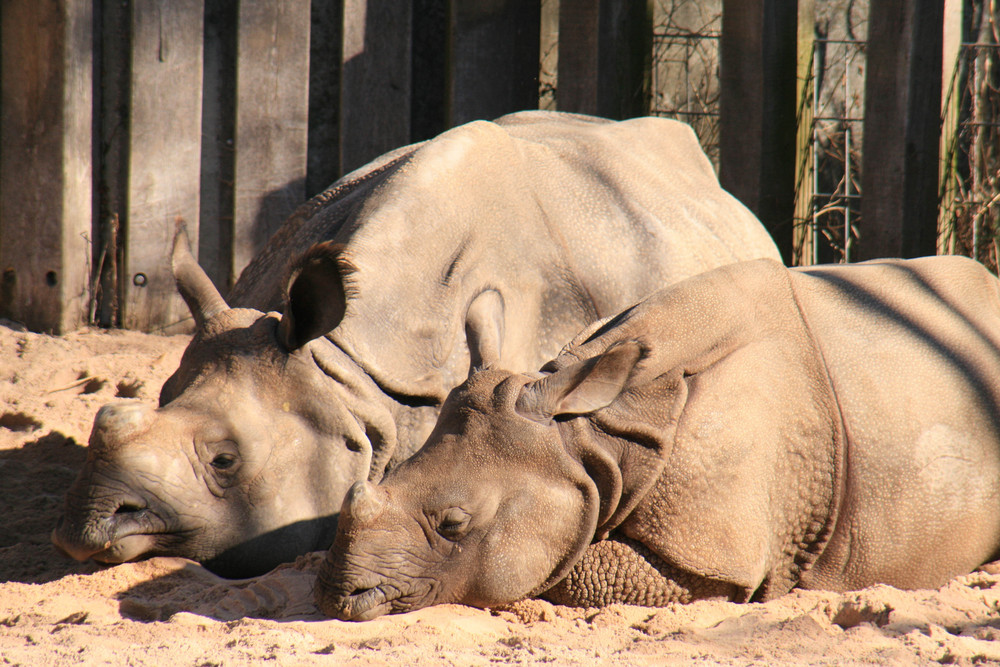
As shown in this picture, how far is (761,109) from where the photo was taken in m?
5.63

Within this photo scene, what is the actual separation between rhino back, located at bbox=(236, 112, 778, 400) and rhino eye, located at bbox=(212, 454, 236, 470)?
0.51 metres

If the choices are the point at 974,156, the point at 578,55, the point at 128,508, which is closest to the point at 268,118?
the point at 578,55

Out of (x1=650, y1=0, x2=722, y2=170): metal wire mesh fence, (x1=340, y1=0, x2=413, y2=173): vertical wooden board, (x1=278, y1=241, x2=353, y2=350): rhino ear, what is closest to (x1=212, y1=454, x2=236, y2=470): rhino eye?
(x1=278, y1=241, x2=353, y2=350): rhino ear

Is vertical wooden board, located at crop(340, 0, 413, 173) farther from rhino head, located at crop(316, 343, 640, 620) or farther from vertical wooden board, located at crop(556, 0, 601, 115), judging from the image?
rhino head, located at crop(316, 343, 640, 620)

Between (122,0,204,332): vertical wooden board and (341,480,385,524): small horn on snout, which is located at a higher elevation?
(122,0,204,332): vertical wooden board

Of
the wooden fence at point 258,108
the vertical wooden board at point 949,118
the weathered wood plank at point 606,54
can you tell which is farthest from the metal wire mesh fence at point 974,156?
the weathered wood plank at point 606,54

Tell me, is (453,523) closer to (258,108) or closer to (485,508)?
(485,508)

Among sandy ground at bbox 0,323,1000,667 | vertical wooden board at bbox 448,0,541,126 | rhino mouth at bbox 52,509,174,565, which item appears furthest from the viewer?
vertical wooden board at bbox 448,0,541,126

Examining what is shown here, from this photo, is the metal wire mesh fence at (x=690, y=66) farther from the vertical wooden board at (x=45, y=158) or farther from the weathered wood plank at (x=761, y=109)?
the vertical wooden board at (x=45, y=158)

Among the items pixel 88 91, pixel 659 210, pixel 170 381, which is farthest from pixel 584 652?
pixel 88 91

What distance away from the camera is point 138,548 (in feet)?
10.3

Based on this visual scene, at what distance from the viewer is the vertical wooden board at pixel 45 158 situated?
5.43m

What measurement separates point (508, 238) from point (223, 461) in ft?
4.62

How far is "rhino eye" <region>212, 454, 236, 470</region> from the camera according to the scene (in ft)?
10.7
